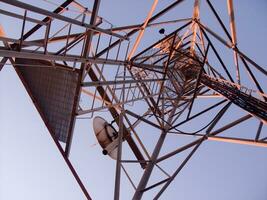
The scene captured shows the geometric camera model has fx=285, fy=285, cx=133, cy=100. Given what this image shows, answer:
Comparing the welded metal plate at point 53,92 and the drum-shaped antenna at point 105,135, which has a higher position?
the welded metal plate at point 53,92

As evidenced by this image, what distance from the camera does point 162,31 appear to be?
1139 cm

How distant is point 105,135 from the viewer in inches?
318

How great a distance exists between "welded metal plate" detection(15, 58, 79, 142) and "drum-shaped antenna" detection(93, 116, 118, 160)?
77.3 inches

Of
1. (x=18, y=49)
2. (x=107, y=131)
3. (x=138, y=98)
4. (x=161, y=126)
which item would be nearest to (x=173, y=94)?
(x=138, y=98)

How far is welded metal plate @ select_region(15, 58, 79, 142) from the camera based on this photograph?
19.0ft

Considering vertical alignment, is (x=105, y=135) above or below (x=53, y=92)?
below

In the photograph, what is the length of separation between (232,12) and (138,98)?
3.99 m

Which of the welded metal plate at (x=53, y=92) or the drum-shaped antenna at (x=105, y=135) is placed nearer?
the welded metal plate at (x=53, y=92)

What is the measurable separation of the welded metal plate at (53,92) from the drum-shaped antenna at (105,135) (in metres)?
1.96

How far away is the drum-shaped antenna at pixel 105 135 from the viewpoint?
7747mm

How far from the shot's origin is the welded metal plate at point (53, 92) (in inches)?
228

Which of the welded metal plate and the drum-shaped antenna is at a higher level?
the welded metal plate

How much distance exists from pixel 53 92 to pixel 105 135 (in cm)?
260

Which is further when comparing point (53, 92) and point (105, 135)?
point (105, 135)
